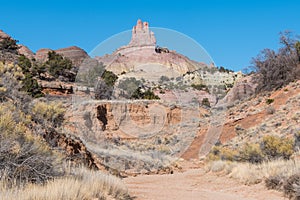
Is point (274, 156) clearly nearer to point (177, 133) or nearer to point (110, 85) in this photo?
point (177, 133)

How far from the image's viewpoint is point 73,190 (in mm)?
5316

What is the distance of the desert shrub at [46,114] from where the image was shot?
11609mm

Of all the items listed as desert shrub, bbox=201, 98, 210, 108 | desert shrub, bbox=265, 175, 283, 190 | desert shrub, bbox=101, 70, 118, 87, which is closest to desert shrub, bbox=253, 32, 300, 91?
desert shrub, bbox=201, 98, 210, 108

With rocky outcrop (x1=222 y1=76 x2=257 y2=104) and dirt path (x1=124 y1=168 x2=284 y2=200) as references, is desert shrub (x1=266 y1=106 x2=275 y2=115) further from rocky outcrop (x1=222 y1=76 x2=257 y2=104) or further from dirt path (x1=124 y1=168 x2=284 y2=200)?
rocky outcrop (x1=222 y1=76 x2=257 y2=104)

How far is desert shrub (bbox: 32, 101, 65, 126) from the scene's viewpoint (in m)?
11.6

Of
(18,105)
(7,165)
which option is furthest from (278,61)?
(7,165)

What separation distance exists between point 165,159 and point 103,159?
18.5 feet

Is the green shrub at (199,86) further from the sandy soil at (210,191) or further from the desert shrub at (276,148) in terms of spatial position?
the sandy soil at (210,191)

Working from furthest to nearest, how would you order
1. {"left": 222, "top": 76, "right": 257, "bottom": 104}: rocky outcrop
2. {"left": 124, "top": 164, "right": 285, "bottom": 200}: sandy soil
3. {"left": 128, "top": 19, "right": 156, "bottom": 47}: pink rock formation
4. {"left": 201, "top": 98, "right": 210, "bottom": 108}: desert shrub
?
1. {"left": 222, "top": 76, "right": 257, "bottom": 104}: rocky outcrop
2. {"left": 201, "top": 98, "right": 210, "bottom": 108}: desert shrub
3. {"left": 128, "top": 19, "right": 156, "bottom": 47}: pink rock formation
4. {"left": 124, "top": 164, "right": 285, "bottom": 200}: sandy soil

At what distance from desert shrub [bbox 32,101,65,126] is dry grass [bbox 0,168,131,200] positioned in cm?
472

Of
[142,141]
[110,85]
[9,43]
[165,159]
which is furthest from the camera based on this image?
[9,43]

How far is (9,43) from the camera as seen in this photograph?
47844 mm

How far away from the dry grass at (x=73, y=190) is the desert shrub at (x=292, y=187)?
389cm

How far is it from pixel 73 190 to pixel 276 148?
34.0 ft
